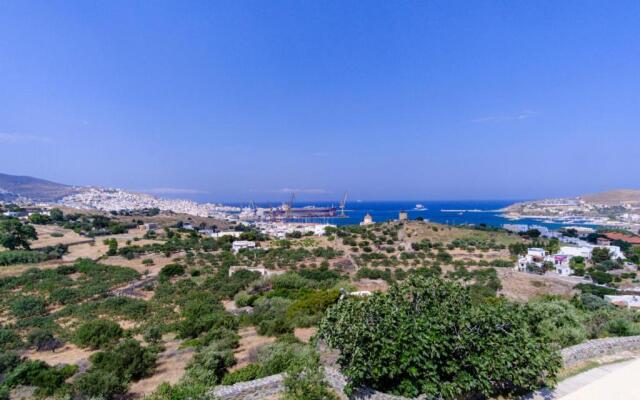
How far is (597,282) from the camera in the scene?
2344 cm

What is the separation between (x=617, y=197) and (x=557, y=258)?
155452 mm

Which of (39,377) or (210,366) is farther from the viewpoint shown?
(210,366)

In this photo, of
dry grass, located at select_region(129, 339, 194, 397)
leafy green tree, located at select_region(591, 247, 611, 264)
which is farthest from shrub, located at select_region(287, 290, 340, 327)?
leafy green tree, located at select_region(591, 247, 611, 264)

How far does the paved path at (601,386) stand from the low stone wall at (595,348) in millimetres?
367

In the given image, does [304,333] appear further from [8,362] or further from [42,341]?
[42,341]

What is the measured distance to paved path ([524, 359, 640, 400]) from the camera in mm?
6148

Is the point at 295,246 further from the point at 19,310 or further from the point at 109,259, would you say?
the point at 19,310

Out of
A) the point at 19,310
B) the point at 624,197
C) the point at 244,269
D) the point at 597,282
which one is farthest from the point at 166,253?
the point at 624,197

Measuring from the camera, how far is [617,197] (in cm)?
13825

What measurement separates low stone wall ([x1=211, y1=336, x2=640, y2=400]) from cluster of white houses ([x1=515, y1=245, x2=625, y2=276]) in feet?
62.7

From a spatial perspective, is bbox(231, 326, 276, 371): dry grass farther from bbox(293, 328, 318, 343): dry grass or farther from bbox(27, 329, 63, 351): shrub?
bbox(27, 329, 63, 351): shrub

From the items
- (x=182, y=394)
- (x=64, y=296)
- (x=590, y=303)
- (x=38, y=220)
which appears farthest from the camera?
(x=38, y=220)

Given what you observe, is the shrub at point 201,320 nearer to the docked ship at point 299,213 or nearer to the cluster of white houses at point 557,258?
the cluster of white houses at point 557,258

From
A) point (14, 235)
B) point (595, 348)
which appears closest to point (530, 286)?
point (595, 348)
